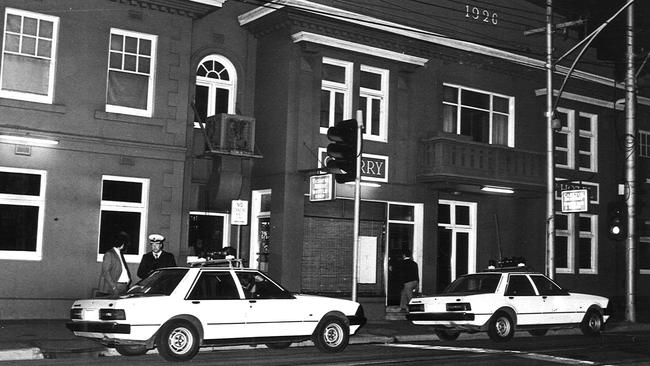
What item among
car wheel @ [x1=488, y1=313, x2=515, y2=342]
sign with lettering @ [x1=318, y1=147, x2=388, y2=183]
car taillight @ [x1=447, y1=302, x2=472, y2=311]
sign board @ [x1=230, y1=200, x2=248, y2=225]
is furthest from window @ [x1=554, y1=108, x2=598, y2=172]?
sign board @ [x1=230, y1=200, x2=248, y2=225]

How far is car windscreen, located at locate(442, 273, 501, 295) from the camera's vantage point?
1594 cm

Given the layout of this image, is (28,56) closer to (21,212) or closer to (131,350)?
(21,212)

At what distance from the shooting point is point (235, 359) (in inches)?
473

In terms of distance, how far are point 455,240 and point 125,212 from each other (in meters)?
10.1

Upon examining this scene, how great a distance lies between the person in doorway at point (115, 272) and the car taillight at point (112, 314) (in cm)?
241

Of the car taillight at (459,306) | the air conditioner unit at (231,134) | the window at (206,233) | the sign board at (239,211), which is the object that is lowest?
the car taillight at (459,306)

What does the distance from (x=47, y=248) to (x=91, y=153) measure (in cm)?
232

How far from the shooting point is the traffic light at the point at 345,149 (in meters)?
14.8

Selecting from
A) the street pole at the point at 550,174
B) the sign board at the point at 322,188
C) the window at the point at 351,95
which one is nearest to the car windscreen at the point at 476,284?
the street pole at the point at 550,174

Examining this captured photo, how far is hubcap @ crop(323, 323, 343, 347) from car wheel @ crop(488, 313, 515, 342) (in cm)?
360

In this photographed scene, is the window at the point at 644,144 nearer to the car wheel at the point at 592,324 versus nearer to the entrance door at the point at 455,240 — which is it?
the entrance door at the point at 455,240

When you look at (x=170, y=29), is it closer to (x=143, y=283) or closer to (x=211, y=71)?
(x=211, y=71)

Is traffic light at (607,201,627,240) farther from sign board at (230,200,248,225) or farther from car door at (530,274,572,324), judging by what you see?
sign board at (230,200,248,225)

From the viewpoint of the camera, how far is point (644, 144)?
94.5 ft
